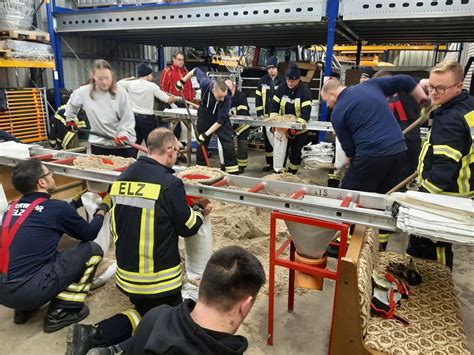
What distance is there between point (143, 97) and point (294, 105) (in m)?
2.41

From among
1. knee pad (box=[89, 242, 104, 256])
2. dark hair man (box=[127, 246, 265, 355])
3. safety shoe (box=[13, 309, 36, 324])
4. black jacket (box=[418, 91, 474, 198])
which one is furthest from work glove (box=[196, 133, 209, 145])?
dark hair man (box=[127, 246, 265, 355])

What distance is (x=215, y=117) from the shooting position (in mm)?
5383

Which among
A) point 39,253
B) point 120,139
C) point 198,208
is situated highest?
point 120,139

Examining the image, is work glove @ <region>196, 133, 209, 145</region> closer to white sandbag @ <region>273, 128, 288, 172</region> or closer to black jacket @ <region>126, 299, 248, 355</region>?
white sandbag @ <region>273, 128, 288, 172</region>

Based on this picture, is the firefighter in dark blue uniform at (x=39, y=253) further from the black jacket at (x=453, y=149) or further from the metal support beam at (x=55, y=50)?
the metal support beam at (x=55, y=50)

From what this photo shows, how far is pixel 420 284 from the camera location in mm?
2295

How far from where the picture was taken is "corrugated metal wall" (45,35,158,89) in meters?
8.12

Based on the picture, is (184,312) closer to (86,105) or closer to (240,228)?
(240,228)

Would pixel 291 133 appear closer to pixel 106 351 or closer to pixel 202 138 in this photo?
pixel 202 138

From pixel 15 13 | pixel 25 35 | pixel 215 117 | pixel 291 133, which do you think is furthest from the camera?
pixel 25 35

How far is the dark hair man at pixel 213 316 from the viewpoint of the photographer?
1.09 m

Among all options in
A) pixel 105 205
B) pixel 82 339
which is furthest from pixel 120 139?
pixel 82 339

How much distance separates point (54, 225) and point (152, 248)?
0.74 m

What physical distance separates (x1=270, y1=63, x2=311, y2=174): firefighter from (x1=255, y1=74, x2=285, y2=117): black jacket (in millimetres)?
627
